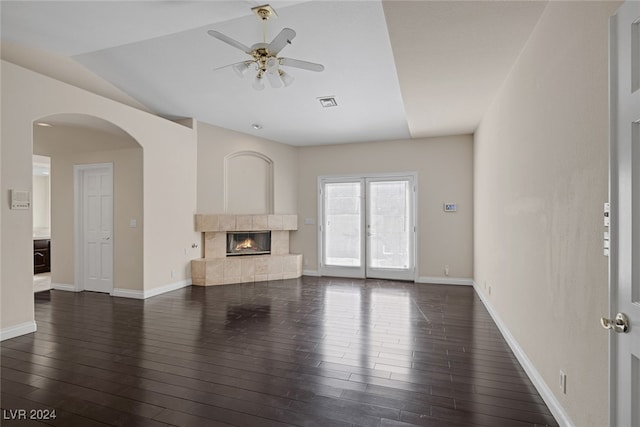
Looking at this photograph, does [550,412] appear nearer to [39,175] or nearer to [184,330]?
[184,330]

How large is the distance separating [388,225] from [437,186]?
1.27m

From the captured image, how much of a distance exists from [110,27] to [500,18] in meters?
3.72

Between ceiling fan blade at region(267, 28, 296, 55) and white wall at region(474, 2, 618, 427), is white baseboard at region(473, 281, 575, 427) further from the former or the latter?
ceiling fan blade at region(267, 28, 296, 55)

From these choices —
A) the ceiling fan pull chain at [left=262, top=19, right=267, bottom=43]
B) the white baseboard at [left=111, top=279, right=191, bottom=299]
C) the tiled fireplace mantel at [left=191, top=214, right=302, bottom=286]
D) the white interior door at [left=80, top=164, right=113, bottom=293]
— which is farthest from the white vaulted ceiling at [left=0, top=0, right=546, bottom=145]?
the white baseboard at [left=111, top=279, right=191, bottom=299]

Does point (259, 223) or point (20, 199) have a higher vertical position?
point (20, 199)

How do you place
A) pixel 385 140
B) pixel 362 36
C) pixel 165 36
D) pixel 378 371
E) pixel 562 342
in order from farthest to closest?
pixel 385 140 < pixel 165 36 < pixel 362 36 < pixel 378 371 < pixel 562 342

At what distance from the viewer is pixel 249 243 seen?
7.15 meters

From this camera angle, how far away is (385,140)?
7125 mm

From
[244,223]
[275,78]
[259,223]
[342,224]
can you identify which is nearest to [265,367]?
[275,78]

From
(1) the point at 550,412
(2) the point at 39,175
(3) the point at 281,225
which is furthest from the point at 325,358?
(2) the point at 39,175

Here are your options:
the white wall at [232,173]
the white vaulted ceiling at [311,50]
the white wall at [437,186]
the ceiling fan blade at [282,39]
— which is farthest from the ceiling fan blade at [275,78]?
the white wall at [437,186]

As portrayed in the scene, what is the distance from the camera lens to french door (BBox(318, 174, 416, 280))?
22.8 ft

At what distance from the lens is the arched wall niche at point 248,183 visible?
22.6 ft

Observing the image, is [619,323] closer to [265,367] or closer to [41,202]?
[265,367]
